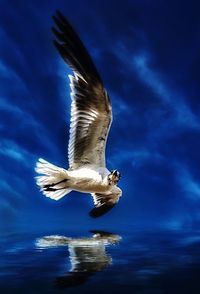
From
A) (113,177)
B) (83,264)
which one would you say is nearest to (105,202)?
(113,177)

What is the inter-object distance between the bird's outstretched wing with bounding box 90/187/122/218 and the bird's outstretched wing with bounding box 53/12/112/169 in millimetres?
1189

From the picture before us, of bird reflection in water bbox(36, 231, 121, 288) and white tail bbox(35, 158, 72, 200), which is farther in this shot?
white tail bbox(35, 158, 72, 200)

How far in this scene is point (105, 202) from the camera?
11.8 meters

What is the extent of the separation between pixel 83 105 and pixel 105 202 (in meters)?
2.56

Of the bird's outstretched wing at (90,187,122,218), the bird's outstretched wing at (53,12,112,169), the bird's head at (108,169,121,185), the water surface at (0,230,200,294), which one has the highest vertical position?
the bird's outstretched wing at (53,12,112,169)

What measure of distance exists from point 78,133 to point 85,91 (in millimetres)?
988

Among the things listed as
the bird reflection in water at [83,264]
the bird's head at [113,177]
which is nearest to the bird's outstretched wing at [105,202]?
the bird reflection in water at [83,264]

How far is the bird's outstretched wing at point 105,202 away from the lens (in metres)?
11.6

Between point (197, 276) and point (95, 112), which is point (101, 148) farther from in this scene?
point (197, 276)

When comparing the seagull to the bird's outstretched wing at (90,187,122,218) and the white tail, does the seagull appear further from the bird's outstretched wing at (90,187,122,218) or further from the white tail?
the bird's outstretched wing at (90,187,122,218)

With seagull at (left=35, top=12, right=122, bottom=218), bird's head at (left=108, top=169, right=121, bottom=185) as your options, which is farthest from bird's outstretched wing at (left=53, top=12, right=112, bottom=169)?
bird's head at (left=108, top=169, right=121, bottom=185)

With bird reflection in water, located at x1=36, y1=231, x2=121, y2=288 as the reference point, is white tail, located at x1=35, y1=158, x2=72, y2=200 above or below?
above

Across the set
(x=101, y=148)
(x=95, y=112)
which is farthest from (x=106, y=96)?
(x=101, y=148)

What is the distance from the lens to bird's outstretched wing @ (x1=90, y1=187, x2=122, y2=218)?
11641 millimetres
